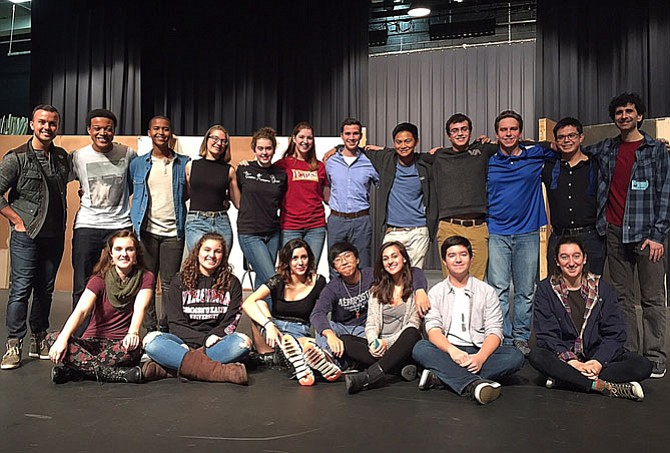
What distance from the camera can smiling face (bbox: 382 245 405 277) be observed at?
10.3ft

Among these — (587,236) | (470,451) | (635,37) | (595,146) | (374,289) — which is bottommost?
(470,451)

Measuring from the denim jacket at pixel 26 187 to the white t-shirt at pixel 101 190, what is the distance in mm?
211

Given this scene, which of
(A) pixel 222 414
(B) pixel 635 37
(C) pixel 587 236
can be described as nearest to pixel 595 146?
(C) pixel 587 236

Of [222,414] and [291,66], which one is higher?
[291,66]

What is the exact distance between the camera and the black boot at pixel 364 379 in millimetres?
2713

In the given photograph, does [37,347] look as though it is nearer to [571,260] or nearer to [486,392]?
[486,392]

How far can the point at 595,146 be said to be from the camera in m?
3.40

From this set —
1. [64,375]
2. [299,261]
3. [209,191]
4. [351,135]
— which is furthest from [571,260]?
[64,375]

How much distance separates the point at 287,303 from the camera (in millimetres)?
3312

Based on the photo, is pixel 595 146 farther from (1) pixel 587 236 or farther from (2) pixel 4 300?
(2) pixel 4 300

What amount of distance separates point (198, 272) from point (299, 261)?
1.74 ft

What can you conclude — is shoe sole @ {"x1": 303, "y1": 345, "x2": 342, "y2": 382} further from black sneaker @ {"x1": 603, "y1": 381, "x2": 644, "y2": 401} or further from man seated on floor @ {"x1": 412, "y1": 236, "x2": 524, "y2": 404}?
black sneaker @ {"x1": 603, "y1": 381, "x2": 644, "y2": 401}

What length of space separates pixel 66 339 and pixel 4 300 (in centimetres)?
354

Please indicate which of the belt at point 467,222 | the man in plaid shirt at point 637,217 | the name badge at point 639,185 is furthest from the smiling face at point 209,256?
the name badge at point 639,185
